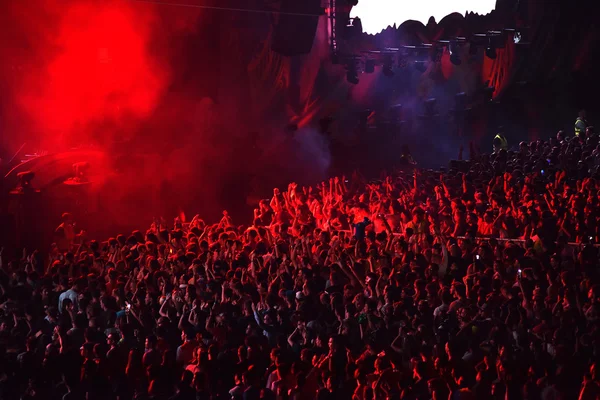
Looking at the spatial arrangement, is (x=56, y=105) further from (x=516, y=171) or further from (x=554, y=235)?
(x=554, y=235)

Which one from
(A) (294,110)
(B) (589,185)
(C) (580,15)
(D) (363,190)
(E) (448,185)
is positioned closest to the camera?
(B) (589,185)

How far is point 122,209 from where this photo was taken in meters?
19.4

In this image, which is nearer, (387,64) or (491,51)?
(491,51)

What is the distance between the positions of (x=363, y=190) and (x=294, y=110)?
711cm

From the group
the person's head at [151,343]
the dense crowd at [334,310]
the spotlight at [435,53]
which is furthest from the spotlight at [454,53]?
the person's head at [151,343]

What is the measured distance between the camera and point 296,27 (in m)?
21.8

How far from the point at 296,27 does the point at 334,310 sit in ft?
46.5

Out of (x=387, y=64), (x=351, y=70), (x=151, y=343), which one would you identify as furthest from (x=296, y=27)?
(x=151, y=343)

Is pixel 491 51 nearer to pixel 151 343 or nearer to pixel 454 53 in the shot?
pixel 454 53

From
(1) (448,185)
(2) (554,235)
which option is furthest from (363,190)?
(2) (554,235)

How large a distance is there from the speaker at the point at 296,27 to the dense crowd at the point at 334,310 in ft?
29.2

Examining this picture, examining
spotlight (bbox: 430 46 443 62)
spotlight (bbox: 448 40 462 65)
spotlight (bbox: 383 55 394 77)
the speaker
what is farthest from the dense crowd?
spotlight (bbox: 430 46 443 62)

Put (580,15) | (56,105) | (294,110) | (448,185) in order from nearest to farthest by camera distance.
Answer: (448,185) < (56,105) < (294,110) < (580,15)

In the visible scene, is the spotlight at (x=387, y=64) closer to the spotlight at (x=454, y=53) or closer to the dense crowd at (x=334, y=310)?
the spotlight at (x=454, y=53)
